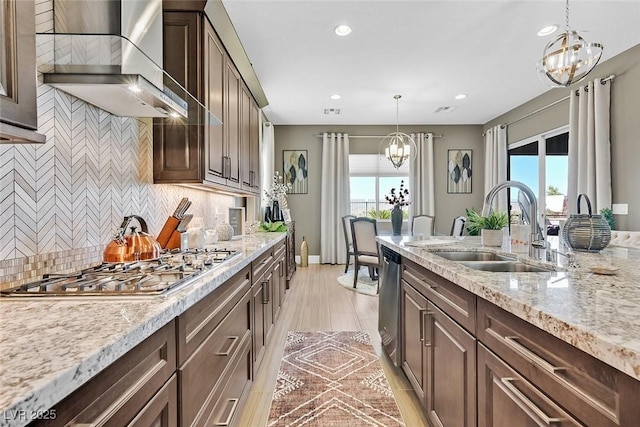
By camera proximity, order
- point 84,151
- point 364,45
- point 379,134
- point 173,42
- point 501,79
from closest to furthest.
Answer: point 84,151
point 173,42
point 364,45
point 501,79
point 379,134

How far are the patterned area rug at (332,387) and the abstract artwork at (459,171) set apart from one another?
15.8 feet

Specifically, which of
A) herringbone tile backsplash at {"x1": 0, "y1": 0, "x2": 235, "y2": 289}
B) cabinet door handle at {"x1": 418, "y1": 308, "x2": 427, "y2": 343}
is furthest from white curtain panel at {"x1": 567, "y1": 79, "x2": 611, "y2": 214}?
herringbone tile backsplash at {"x1": 0, "y1": 0, "x2": 235, "y2": 289}

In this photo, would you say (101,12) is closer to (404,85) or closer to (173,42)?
(173,42)

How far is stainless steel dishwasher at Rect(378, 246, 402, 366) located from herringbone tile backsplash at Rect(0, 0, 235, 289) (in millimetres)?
1678

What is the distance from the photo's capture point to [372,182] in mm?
6652

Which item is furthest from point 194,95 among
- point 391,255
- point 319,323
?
point 319,323

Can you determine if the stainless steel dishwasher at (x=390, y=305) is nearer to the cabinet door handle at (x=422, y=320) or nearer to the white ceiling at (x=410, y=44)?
the cabinet door handle at (x=422, y=320)

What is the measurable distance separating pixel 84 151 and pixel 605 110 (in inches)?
196

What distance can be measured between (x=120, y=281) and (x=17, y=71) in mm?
653

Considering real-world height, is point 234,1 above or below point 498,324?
above

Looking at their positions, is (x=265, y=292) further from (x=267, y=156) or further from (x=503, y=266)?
(x=267, y=156)

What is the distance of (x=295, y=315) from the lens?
335 centimetres

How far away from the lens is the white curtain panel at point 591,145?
3582 millimetres

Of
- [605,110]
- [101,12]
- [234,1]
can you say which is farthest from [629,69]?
[101,12]
